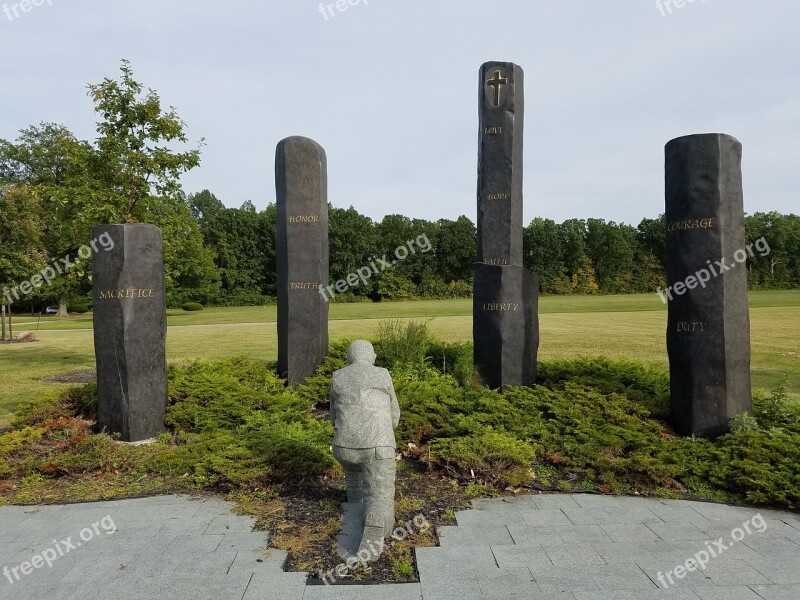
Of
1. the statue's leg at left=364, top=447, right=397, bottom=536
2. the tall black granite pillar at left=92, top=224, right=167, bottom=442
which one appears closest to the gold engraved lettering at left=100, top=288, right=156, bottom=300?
the tall black granite pillar at left=92, top=224, right=167, bottom=442

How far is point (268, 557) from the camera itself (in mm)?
4324

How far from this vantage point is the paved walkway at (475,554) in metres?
3.81

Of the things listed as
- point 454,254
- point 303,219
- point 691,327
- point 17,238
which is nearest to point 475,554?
point 691,327

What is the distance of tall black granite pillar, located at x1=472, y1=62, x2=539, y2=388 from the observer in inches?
345

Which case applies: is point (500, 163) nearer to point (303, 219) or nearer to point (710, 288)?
point (303, 219)

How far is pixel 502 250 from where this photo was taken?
30.3 ft

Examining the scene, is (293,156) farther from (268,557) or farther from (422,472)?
(268,557)

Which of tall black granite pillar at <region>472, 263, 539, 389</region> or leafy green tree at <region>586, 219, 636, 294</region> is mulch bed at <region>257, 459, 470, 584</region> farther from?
leafy green tree at <region>586, 219, 636, 294</region>

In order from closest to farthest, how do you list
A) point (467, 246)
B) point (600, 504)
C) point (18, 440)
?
point (600, 504) → point (18, 440) → point (467, 246)

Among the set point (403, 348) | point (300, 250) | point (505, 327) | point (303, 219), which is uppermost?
point (303, 219)

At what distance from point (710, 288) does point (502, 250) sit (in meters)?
3.25

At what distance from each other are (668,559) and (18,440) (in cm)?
726

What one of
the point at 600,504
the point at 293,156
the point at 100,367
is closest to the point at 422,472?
the point at 600,504

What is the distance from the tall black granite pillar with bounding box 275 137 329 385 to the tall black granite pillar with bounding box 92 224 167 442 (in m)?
2.50
